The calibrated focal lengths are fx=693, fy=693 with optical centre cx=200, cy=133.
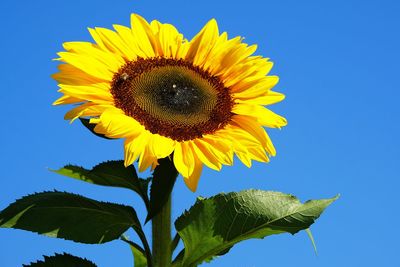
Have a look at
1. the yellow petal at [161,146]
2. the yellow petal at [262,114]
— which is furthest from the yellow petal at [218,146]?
the yellow petal at [262,114]

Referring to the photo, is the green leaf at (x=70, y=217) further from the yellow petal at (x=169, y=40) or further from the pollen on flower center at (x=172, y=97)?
the yellow petal at (x=169, y=40)

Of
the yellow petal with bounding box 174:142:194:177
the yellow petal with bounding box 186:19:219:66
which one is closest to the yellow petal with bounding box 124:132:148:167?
the yellow petal with bounding box 174:142:194:177

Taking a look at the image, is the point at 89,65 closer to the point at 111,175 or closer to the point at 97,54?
the point at 97,54

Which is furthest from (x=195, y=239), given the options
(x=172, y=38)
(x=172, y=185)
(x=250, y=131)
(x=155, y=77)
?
(x=172, y=38)

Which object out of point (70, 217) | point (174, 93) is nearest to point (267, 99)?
point (174, 93)

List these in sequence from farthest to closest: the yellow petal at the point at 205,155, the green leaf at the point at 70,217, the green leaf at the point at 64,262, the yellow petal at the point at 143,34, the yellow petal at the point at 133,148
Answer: the yellow petal at the point at 143,34, the green leaf at the point at 64,262, the green leaf at the point at 70,217, the yellow petal at the point at 205,155, the yellow petal at the point at 133,148

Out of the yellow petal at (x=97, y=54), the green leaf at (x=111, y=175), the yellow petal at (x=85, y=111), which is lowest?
the green leaf at (x=111, y=175)

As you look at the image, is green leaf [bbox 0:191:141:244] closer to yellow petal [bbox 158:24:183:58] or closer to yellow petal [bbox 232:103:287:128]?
yellow petal [bbox 232:103:287:128]

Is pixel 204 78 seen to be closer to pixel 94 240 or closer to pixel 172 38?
pixel 172 38
